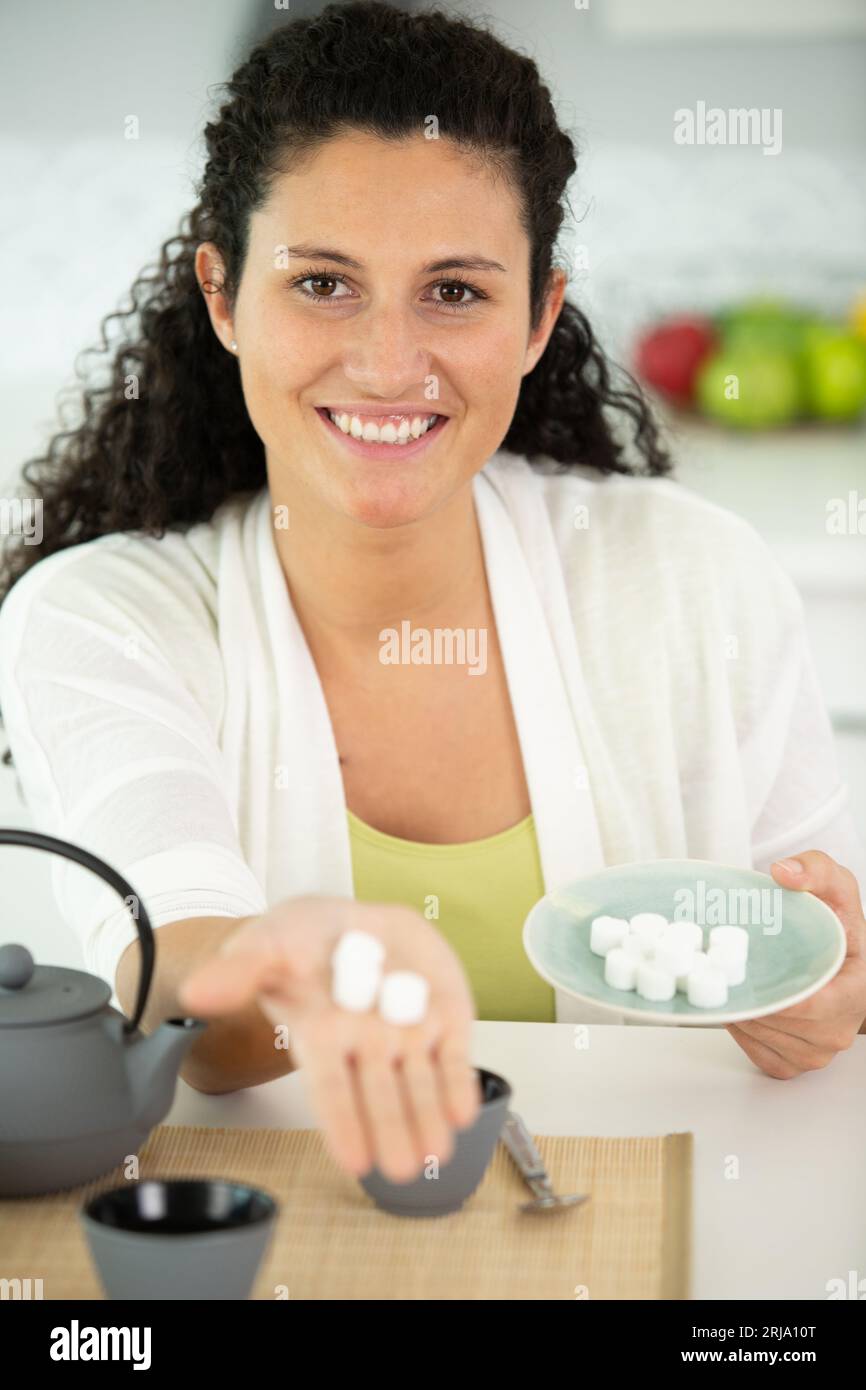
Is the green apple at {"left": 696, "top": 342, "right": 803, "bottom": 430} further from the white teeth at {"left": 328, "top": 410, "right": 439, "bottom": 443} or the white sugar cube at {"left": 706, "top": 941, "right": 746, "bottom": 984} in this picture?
the white sugar cube at {"left": 706, "top": 941, "right": 746, "bottom": 984}

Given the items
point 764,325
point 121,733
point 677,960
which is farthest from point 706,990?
point 764,325

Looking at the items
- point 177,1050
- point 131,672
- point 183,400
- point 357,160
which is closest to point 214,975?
point 177,1050

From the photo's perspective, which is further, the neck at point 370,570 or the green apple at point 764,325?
the green apple at point 764,325

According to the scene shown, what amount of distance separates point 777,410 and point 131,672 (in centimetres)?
196

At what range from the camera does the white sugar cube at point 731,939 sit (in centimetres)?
113

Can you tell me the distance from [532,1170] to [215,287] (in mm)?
918

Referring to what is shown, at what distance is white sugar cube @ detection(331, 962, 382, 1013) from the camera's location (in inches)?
29.0

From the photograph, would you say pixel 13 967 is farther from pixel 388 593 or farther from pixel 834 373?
pixel 834 373

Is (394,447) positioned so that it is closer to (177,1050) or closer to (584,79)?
(177,1050)

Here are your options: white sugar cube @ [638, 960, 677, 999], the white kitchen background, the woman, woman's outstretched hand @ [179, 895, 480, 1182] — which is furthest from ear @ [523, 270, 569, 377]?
the white kitchen background

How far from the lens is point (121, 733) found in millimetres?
1271

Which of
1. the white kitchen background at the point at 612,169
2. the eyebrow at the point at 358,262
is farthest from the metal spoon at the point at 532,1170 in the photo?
the white kitchen background at the point at 612,169

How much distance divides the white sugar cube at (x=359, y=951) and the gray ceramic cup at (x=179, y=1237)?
5.4 inches

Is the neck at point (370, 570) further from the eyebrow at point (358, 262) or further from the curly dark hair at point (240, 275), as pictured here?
the eyebrow at point (358, 262)
